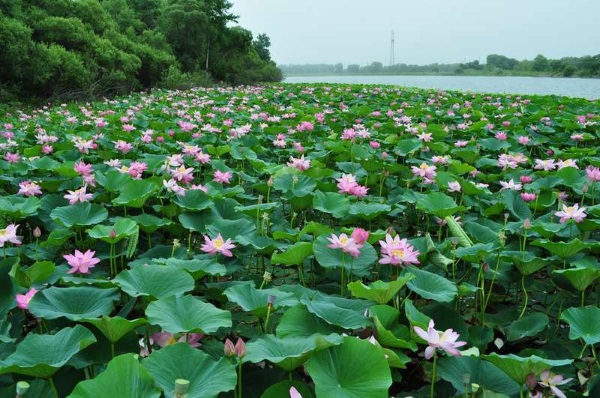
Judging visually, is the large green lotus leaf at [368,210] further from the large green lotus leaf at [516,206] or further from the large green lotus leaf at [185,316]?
the large green lotus leaf at [185,316]

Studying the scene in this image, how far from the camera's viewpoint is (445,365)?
1.17 m

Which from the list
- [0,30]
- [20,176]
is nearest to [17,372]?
[20,176]

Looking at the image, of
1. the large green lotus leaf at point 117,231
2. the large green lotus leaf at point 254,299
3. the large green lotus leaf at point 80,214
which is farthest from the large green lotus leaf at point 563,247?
the large green lotus leaf at point 80,214

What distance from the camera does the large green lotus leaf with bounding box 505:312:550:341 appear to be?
1.49 meters

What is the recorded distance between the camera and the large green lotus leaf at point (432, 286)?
56.3 inches

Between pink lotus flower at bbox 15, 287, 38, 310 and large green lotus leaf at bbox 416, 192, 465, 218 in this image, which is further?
large green lotus leaf at bbox 416, 192, 465, 218

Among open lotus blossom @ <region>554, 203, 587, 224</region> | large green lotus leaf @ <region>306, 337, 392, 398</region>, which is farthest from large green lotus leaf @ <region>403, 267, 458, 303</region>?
open lotus blossom @ <region>554, 203, 587, 224</region>

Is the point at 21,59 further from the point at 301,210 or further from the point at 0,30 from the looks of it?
the point at 301,210

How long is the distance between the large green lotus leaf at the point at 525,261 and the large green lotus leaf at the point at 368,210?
53 cm

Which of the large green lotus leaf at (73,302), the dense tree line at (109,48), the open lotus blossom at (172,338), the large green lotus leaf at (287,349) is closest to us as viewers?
the large green lotus leaf at (287,349)

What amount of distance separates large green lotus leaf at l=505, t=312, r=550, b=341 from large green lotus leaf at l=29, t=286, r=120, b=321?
1173 mm

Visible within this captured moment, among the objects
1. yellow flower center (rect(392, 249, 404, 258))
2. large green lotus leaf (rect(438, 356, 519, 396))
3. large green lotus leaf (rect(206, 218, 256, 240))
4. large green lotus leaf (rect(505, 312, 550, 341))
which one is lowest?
large green lotus leaf (rect(505, 312, 550, 341))

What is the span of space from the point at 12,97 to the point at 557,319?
9451 millimetres

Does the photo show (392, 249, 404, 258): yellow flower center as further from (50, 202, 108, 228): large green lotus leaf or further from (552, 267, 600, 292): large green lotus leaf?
(50, 202, 108, 228): large green lotus leaf
